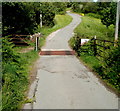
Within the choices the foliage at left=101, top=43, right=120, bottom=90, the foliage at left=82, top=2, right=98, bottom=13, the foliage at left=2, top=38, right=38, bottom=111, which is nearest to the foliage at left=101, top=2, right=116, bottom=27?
the foliage at left=101, top=43, right=120, bottom=90

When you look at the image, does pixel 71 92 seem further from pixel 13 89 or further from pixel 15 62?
pixel 15 62

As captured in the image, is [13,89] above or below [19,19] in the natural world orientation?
below

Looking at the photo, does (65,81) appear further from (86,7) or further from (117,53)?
(86,7)

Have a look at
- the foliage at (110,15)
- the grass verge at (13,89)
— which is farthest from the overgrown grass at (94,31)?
the grass verge at (13,89)

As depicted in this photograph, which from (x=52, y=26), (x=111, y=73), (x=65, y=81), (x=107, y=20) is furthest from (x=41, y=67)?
(x=52, y=26)

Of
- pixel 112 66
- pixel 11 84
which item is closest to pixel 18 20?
pixel 112 66

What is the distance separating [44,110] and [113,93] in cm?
229

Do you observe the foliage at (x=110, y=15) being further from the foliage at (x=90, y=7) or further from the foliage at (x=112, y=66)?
the foliage at (x=90, y=7)

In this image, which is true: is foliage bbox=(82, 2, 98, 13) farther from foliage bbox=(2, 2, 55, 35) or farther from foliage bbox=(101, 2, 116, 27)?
foliage bbox=(2, 2, 55, 35)

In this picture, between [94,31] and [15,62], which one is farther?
[94,31]

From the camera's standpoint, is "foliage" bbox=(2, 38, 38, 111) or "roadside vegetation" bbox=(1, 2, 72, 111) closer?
"foliage" bbox=(2, 38, 38, 111)

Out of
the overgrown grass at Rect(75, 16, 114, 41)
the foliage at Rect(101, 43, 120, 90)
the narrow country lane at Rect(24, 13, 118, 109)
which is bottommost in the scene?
the overgrown grass at Rect(75, 16, 114, 41)

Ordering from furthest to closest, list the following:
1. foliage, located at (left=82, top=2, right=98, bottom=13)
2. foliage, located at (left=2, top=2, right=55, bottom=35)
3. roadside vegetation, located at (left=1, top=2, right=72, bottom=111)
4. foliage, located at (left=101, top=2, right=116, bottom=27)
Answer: foliage, located at (left=82, top=2, right=98, bottom=13)
foliage, located at (left=101, top=2, right=116, bottom=27)
foliage, located at (left=2, top=2, right=55, bottom=35)
roadside vegetation, located at (left=1, top=2, right=72, bottom=111)

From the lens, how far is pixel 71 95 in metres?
5.52
